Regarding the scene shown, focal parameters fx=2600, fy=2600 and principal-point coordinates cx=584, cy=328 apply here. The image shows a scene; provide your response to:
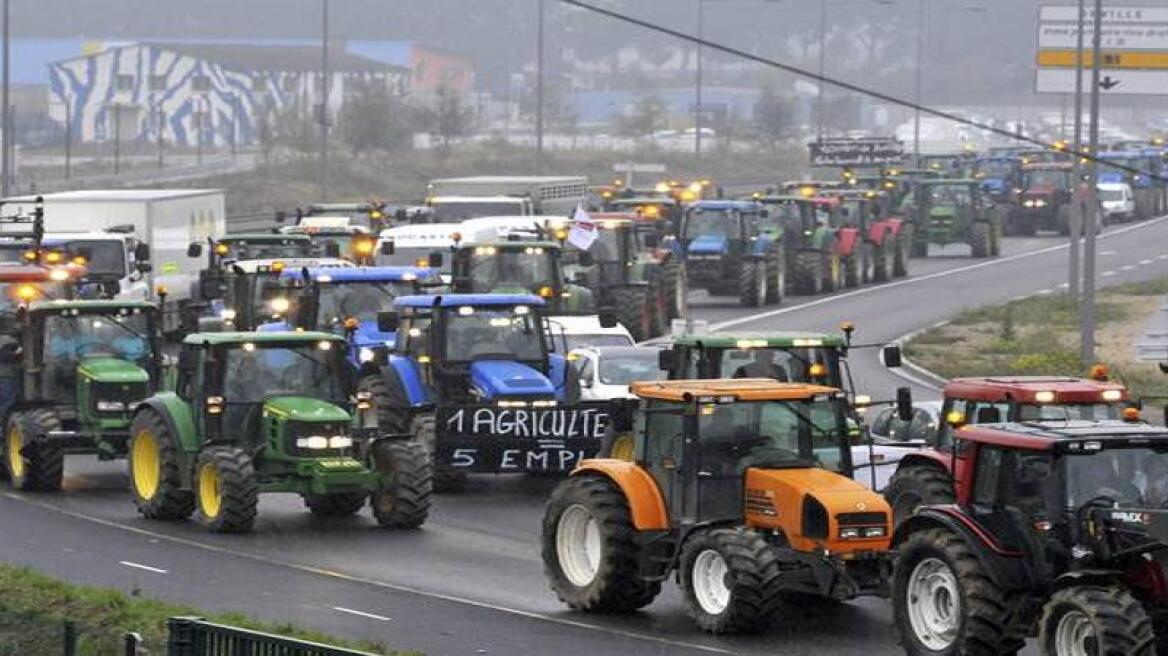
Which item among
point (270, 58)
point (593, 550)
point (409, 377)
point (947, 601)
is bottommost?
point (593, 550)

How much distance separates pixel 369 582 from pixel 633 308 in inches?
964

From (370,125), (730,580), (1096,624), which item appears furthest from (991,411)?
(370,125)

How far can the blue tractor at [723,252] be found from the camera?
54.7m

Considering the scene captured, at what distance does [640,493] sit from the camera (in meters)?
20.4

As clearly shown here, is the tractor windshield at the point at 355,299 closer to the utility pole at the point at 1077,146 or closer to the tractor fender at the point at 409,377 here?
the tractor fender at the point at 409,377

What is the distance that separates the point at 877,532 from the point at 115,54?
419ft

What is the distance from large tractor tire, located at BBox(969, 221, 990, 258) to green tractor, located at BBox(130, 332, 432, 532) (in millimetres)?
48358

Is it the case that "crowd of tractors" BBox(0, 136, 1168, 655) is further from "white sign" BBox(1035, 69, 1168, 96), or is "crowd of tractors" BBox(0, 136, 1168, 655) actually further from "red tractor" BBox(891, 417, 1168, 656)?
"white sign" BBox(1035, 69, 1168, 96)

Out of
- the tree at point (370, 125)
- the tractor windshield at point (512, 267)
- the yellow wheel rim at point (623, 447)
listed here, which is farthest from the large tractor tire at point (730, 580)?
the tree at point (370, 125)

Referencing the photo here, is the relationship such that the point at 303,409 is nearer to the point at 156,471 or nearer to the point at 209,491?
the point at 209,491

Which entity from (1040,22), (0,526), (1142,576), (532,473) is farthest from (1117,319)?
(1142,576)

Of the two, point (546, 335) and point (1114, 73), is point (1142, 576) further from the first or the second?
point (1114, 73)

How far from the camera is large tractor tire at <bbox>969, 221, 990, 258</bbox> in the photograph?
2869 inches

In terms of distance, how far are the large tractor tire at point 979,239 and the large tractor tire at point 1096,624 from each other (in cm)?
5720
